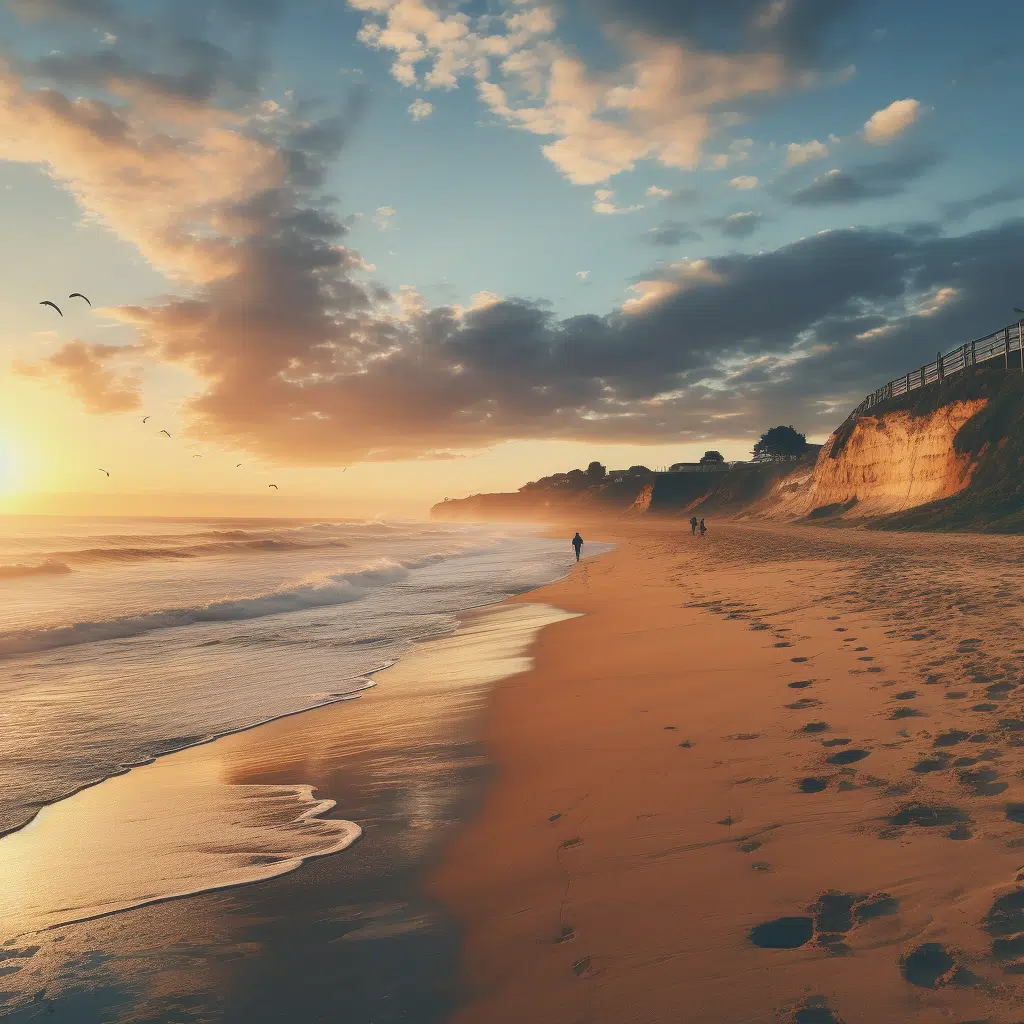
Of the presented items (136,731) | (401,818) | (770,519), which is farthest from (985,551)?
(770,519)

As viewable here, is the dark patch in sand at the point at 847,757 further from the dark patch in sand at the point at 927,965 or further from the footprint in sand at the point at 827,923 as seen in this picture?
the dark patch in sand at the point at 927,965

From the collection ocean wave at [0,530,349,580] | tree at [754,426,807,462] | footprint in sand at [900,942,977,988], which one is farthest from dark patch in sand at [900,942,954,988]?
tree at [754,426,807,462]

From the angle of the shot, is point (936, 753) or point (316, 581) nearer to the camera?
point (936, 753)

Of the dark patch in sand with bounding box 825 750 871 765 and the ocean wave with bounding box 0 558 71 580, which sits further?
the ocean wave with bounding box 0 558 71 580

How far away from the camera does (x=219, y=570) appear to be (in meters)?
34.1

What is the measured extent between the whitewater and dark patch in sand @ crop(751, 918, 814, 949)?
19.4 feet

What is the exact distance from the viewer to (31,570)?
32375 mm

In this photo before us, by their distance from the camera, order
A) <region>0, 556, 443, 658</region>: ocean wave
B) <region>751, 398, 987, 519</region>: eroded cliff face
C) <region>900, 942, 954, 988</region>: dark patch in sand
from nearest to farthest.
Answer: <region>900, 942, 954, 988</region>: dark patch in sand, <region>0, 556, 443, 658</region>: ocean wave, <region>751, 398, 987, 519</region>: eroded cliff face

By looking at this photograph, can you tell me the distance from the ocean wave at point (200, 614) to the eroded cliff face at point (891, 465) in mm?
28756

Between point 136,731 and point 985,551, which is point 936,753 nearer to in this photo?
point 136,731

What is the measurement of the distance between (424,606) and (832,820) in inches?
640

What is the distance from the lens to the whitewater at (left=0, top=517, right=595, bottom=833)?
760cm

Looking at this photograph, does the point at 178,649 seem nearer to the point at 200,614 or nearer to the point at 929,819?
the point at 200,614

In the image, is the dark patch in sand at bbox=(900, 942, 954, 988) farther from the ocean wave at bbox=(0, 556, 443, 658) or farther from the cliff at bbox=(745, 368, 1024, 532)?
the cliff at bbox=(745, 368, 1024, 532)
